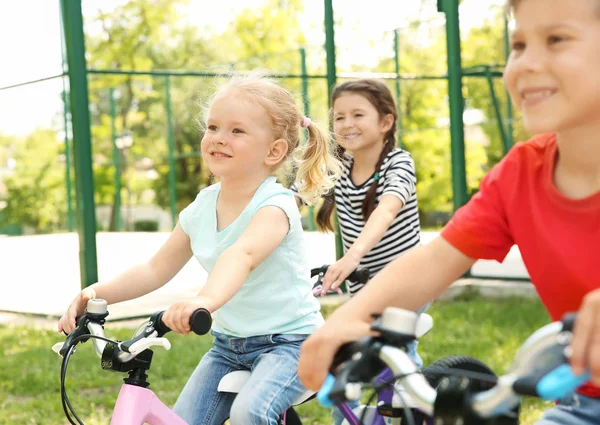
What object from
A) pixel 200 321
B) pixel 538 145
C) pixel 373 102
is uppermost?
pixel 373 102

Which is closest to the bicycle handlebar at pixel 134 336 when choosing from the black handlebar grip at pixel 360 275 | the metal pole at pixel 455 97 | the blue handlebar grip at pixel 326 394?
the blue handlebar grip at pixel 326 394

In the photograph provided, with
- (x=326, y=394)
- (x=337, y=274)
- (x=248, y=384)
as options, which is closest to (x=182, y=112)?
(x=337, y=274)

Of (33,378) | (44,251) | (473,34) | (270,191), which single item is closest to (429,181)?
(473,34)

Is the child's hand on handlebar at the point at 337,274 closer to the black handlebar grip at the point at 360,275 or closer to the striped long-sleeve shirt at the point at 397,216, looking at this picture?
the black handlebar grip at the point at 360,275

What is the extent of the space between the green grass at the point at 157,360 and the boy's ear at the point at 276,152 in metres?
1.83

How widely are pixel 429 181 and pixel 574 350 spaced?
55.7 ft

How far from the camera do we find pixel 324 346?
1.41m

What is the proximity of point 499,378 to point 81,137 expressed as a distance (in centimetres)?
576

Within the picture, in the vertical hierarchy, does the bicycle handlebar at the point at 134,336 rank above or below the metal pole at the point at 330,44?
below

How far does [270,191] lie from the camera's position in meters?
2.68

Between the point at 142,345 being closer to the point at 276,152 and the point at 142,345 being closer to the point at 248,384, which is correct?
the point at 248,384

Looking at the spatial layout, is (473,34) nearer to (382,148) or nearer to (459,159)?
(459,159)

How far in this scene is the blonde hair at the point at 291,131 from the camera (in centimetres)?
279

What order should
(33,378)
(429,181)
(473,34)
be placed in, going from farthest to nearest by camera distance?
(429,181) < (473,34) < (33,378)
